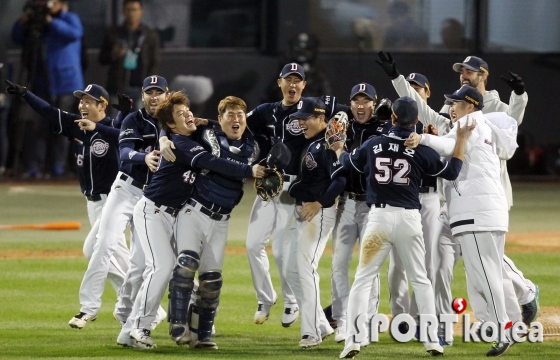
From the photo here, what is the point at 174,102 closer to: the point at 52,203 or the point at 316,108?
the point at 316,108

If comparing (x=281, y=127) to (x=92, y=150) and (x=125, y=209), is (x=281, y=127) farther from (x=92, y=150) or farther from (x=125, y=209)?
(x=92, y=150)

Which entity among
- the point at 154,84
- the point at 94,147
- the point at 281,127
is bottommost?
the point at 94,147

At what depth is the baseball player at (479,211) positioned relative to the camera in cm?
685

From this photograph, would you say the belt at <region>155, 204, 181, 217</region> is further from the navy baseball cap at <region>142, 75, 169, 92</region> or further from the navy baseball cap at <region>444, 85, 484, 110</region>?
the navy baseball cap at <region>444, 85, 484, 110</region>

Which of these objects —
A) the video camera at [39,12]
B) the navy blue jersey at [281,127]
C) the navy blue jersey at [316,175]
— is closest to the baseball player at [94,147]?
the navy blue jersey at [281,127]

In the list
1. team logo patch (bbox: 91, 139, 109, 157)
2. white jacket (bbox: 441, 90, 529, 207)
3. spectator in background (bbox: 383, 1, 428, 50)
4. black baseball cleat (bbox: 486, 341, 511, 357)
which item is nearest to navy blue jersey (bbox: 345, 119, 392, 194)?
white jacket (bbox: 441, 90, 529, 207)

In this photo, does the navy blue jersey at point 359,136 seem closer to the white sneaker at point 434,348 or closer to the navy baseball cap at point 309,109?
the navy baseball cap at point 309,109

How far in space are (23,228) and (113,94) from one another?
→ 16.7ft

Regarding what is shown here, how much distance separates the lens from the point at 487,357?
684 cm

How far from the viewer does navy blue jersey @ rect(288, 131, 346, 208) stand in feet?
24.1

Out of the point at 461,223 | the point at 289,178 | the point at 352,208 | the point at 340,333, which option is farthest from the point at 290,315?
the point at 461,223

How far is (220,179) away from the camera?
714 centimetres

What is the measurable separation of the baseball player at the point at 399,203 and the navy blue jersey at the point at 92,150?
2.52 metres

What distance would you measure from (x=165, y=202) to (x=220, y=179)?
40cm
